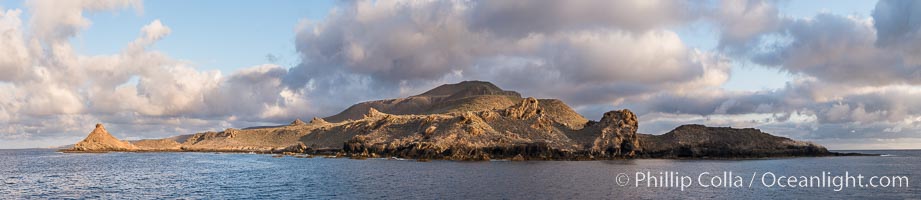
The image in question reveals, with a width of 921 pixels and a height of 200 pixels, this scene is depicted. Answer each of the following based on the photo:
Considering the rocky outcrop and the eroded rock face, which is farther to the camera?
the rocky outcrop

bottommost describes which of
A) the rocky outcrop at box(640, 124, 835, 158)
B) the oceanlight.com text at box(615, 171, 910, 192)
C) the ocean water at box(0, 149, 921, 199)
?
the ocean water at box(0, 149, 921, 199)

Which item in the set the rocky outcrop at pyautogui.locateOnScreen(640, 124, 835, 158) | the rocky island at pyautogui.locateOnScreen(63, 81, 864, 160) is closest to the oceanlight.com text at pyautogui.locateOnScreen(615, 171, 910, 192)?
the rocky island at pyautogui.locateOnScreen(63, 81, 864, 160)

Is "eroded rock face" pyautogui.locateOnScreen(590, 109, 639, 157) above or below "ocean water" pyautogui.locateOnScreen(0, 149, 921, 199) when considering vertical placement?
above

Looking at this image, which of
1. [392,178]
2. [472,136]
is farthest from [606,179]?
[472,136]

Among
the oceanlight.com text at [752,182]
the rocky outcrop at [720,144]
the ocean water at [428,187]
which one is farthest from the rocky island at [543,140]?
the oceanlight.com text at [752,182]

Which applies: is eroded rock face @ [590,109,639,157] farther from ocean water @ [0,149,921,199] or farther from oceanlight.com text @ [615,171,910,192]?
oceanlight.com text @ [615,171,910,192]

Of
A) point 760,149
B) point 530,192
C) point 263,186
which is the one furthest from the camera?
point 760,149

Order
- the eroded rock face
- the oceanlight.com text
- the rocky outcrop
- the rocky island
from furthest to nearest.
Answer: the rocky outcrop
the eroded rock face
the rocky island
the oceanlight.com text

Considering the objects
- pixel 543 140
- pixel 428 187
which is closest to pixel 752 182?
pixel 428 187

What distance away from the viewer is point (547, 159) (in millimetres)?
138875

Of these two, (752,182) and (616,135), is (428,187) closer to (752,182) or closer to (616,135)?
(752,182)

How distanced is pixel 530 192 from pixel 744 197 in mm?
20865

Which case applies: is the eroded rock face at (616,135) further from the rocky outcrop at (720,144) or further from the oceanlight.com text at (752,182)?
the oceanlight.com text at (752,182)

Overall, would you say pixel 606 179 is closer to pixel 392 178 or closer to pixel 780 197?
pixel 780 197
